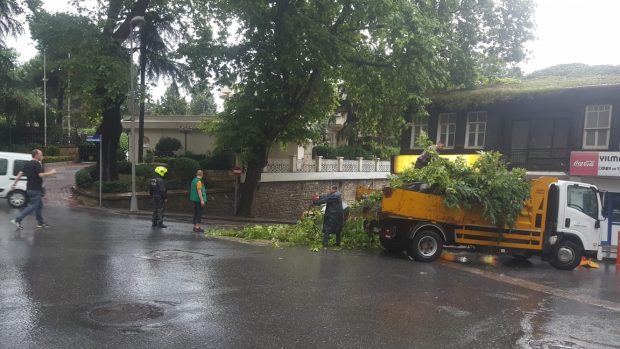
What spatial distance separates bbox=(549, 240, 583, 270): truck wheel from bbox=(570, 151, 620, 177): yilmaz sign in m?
9.30

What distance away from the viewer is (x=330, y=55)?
20.9 meters

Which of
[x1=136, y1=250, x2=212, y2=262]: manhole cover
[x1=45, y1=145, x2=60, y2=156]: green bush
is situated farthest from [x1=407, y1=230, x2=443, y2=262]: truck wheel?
[x1=45, y1=145, x2=60, y2=156]: green bush

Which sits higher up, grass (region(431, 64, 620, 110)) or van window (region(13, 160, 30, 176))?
grass (region(431, 64, 620, 110))

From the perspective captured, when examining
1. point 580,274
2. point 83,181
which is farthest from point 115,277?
point 83,181

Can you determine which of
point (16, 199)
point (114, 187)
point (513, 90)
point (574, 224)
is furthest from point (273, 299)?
point (513, 90)

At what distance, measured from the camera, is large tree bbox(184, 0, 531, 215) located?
→ 19.8 meters

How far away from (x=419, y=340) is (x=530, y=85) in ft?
69.7

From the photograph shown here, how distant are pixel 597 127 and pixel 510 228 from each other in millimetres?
12294

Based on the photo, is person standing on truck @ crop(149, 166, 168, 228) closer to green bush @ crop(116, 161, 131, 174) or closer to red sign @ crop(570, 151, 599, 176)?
green bush @ crop(116, 161, 131, 174)

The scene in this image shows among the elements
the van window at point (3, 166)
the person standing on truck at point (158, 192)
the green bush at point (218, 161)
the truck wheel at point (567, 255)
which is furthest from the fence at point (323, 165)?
the truck wheel at point (567, 255)

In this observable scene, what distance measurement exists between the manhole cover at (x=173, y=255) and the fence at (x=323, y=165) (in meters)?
18.4

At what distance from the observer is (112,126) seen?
2488cm

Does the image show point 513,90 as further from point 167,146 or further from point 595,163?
point 167,146

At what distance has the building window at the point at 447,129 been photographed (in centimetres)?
2592
